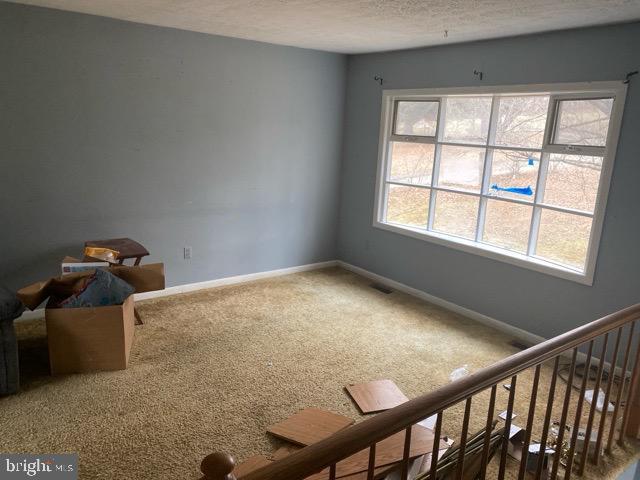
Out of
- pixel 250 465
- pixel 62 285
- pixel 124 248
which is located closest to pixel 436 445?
pixel 250 465

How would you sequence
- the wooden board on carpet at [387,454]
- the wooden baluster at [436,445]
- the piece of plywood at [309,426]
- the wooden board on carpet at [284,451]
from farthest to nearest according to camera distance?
the piece of plywood at [309,426] < the wooden board on carpet at [284,451] < the wooden board on carpet at [387,454] < the wooden baluster at [436,445]

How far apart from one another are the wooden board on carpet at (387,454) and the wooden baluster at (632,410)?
3.13ft

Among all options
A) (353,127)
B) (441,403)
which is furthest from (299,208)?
(441,403)

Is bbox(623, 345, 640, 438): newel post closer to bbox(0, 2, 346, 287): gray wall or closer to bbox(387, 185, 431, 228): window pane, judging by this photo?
bbox(387, 185, 431, 228): window pane

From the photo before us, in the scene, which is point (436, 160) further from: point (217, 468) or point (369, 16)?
point (217, 468)

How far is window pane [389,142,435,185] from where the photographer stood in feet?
15.1

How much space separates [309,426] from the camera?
8.38ft

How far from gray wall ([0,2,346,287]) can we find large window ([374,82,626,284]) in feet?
3.01

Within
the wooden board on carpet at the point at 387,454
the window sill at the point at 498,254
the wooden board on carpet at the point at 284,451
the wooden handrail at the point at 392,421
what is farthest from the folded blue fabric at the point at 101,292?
the window sill at the point at 498,254

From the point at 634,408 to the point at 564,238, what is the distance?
1493 millimetres

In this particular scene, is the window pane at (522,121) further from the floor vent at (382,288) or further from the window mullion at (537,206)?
the floor vent at (382,288)

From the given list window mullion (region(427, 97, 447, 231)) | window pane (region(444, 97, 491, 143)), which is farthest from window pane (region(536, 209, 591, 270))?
window mullion (region(427, 97, 447, 231))

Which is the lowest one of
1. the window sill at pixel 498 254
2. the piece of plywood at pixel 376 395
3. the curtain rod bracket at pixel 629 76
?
the piece of plywood at pixel 376 395

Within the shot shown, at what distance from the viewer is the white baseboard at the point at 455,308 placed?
382 centimetres
